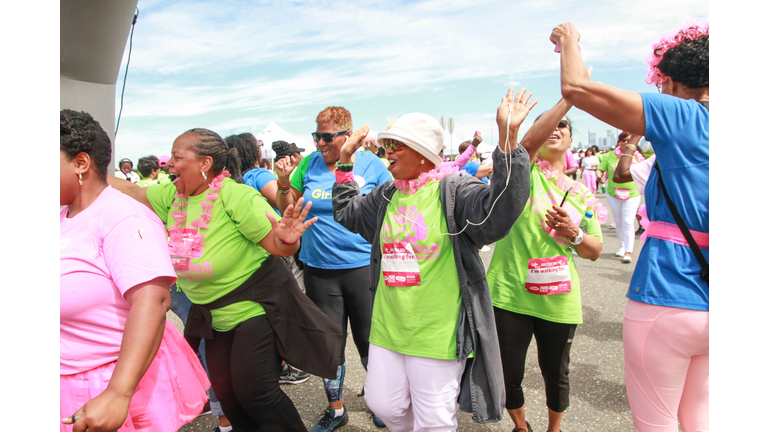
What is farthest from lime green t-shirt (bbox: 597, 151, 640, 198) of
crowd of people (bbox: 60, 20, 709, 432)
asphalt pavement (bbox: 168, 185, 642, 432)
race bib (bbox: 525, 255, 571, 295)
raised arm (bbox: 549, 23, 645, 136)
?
raised arm (bbox: 549, 23, 645, 136)

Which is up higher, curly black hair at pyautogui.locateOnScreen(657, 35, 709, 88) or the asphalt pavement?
curly black hair at pyautogui.locateOnScreen(657, 35, 709, 88)

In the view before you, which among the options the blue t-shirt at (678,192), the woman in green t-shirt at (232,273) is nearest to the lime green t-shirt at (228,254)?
the woman in green t-shirt at (232,273)

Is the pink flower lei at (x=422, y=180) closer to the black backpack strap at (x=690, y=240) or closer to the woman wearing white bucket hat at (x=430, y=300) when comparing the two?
the woman wearing white bucket hat at (x=430, y=300)

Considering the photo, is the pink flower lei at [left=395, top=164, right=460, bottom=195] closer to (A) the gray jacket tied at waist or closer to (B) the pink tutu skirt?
(A) the gray jacket tied at waist

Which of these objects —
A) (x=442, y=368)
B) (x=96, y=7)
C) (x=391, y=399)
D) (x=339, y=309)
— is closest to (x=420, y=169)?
(x=442, y=368)

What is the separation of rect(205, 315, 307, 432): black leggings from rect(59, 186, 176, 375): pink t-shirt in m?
0.87

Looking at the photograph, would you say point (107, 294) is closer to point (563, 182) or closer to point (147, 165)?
point (563, 182)

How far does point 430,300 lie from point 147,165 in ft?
21.9

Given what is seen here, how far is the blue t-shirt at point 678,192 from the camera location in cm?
156

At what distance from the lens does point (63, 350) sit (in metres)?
1.56

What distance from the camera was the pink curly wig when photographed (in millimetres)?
1692

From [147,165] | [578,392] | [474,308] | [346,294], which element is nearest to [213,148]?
[346,294]

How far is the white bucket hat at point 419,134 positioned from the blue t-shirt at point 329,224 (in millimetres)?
1043

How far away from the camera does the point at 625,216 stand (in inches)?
300
